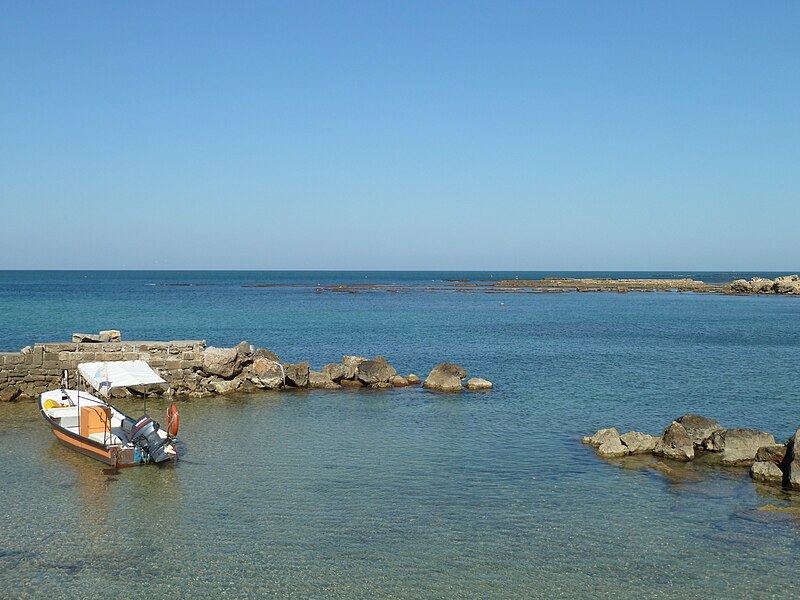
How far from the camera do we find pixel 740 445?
20688 millimetres

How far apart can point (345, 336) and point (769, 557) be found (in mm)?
44005

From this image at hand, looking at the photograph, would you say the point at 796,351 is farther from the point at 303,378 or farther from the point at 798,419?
the point at 303,378

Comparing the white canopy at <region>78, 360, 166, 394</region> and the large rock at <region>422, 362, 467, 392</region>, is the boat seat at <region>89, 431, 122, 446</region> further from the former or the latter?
the large rock at <region>422, 362, 467, 392</region>

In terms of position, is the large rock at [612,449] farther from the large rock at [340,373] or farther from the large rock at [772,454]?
the large rock at [340,373]

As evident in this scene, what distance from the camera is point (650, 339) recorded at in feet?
180

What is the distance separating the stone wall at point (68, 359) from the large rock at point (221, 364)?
0.35 m

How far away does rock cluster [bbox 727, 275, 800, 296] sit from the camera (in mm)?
120062

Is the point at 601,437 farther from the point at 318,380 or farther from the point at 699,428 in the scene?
the point at 318,380

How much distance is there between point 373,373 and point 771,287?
11285 cm

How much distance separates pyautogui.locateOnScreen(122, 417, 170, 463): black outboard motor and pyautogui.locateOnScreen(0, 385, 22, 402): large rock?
12.4m

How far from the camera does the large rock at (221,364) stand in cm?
3188

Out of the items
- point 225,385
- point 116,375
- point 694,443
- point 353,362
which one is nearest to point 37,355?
point 225,385

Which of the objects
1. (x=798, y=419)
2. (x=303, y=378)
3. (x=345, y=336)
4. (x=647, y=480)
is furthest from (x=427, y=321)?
(x=647, y=480)

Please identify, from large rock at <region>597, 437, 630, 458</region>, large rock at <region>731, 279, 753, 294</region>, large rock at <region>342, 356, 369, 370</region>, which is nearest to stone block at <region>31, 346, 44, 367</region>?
large rock at <region>342, 356, 369, 370</region>
